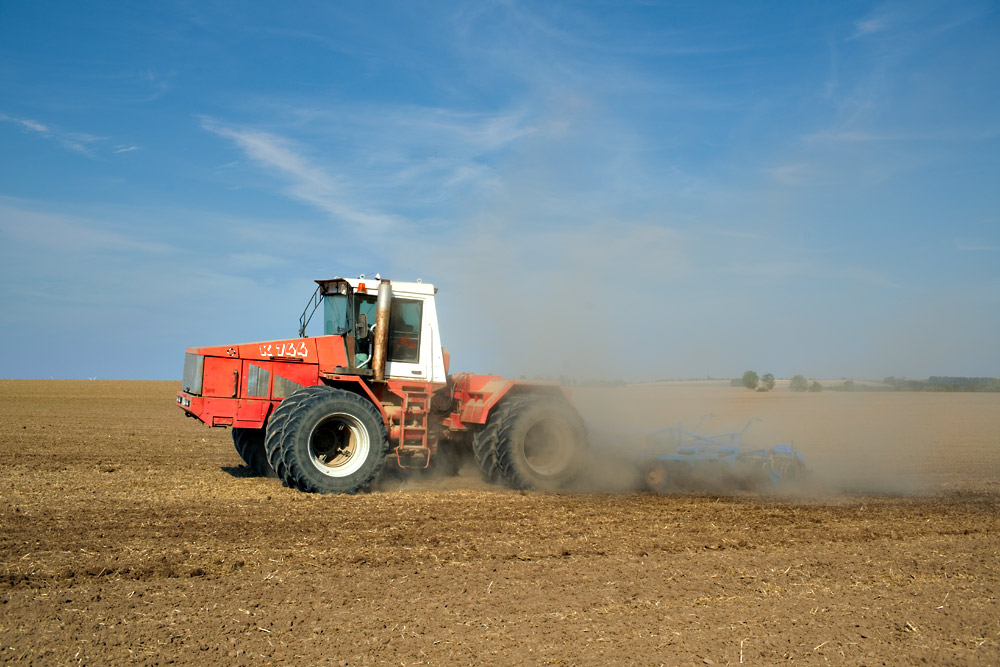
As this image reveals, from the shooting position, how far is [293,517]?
8523 millimetres

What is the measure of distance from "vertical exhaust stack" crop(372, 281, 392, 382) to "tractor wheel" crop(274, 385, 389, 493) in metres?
0.72

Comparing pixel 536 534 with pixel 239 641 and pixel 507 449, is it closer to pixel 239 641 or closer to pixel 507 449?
pixel 507 449

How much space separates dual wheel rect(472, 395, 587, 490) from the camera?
11227 mm

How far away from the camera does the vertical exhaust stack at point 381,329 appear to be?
10961 millimetres

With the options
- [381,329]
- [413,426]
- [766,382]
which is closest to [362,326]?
[381,329]

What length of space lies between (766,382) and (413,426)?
44.1m

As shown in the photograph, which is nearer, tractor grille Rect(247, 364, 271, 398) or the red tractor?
the red tractor

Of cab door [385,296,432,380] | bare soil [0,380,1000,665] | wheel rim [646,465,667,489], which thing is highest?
cab door [385,296,432,380]

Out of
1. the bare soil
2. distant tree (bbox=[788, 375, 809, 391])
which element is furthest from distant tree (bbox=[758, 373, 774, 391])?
the bare soil

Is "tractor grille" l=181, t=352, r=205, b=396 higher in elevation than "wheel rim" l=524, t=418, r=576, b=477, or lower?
higher

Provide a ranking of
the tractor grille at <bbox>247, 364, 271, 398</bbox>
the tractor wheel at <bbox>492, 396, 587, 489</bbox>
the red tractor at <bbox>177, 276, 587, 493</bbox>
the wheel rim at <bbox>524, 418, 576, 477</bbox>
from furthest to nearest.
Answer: the wheel rim at <bbox>524, 418, 576, 477</bbox> < the tractor wheel at <bbox>492, 396, 587, 489</bbox> < the tractor grille at <bbox>247, 364, 271, 398</bbox> < the red tractor at <bbox>177, 276, 587, 493</bbox>

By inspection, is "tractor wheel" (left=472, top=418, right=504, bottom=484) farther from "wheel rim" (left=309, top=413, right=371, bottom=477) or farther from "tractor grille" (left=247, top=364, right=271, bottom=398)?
"tractor grille" (left=247, top=364, right=271, bottom=398)

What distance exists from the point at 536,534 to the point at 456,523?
0.98 metres

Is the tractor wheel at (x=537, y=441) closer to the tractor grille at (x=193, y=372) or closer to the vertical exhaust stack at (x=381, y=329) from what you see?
the vertical exhaust stack at (x=381, y=329)
